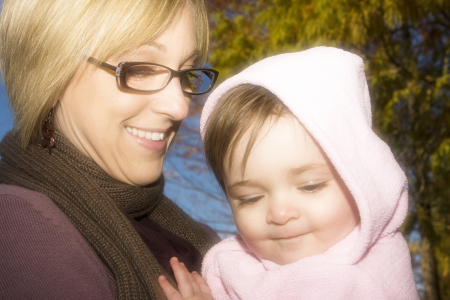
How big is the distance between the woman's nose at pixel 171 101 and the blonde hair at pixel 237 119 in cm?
16

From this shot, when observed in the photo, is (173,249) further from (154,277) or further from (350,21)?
(350,21)

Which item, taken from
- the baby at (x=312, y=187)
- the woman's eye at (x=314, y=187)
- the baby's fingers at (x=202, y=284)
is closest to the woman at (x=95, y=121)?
the baby's fingers at (x=202, y=284)

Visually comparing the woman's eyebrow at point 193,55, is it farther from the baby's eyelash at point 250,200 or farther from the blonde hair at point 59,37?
the baby's eyelash at point 250,200

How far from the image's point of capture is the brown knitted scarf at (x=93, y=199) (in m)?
1.48

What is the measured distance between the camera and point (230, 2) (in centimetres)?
610

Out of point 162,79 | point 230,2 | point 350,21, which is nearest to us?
point 162,79

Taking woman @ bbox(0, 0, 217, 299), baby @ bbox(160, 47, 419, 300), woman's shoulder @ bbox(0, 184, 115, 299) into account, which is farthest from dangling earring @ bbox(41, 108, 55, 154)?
baby @ bbox(160, 47, 419, 300)

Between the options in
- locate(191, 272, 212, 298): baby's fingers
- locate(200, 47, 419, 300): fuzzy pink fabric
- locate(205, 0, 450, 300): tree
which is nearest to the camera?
locate(200, 47, 419, 300): fuzzy pink fabric

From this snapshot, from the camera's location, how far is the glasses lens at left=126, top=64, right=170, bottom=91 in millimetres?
1645

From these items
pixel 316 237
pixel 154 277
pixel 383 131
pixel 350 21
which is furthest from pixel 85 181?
pixel 383 131

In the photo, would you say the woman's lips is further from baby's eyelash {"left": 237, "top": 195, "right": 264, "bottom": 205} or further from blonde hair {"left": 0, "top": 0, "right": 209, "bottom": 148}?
baby's eyelash {"left": 237, "top": 195, "right": 264, "bottom": 205}

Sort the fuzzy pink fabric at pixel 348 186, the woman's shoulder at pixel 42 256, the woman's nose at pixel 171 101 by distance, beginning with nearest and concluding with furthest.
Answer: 1. the woman's shoulder at pixel 42 256
2. the fuzzy pink fabric at pixel 348 186
3. the woman's nose at pixel 171 101

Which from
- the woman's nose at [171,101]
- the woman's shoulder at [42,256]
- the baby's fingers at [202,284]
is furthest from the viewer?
the woman's nose at [171,101]

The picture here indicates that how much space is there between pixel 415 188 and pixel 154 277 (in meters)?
5.23
